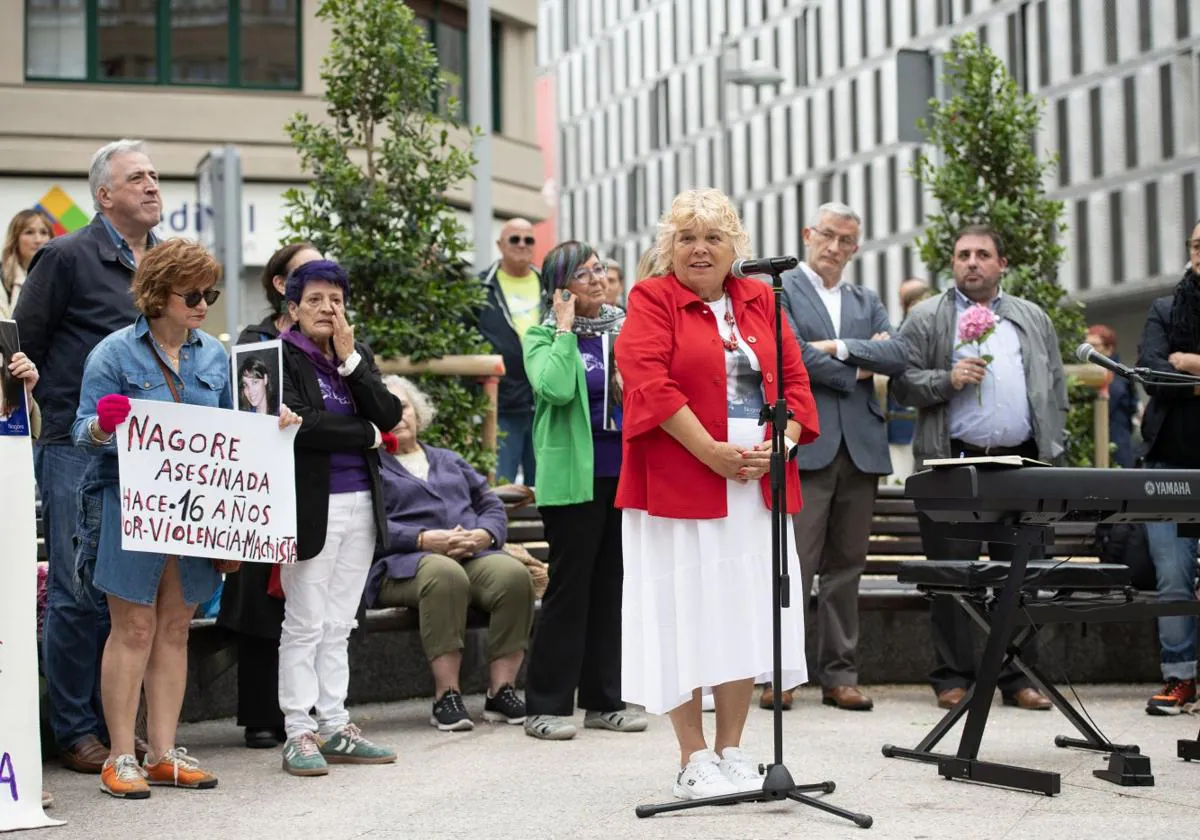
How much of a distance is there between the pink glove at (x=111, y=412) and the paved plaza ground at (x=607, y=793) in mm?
1364

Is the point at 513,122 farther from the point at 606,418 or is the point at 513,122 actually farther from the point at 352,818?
the point at 352,818

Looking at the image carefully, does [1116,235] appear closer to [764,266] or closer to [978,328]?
[978,328]

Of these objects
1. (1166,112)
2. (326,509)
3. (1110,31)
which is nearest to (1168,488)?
(326,509)

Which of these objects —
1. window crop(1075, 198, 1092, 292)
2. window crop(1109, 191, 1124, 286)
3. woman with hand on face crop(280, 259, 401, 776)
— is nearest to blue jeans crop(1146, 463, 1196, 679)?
woman with hand on face crop(280, 259, 401, 776)

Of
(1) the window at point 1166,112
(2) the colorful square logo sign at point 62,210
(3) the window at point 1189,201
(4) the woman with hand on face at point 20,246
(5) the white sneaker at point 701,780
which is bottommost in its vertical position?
(5) the white sneaker at point 701,780

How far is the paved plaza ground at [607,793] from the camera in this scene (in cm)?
596

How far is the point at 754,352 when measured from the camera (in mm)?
6590

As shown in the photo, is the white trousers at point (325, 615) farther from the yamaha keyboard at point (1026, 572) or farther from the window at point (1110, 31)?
the window at point (1110, 31)

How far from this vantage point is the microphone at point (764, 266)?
6.11 meters

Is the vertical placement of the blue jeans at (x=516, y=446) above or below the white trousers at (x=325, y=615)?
above

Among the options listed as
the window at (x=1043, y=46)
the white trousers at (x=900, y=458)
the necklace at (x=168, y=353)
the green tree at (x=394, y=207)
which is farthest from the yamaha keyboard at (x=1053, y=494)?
the window at (x=1043, y=46)

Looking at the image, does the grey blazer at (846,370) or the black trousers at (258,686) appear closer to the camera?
the black trousers at (258,686)

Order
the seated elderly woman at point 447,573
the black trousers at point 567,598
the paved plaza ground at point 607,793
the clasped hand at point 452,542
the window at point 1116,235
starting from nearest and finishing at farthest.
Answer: the paved plaza ground at point 607,793 → the black trousers at point 567,598 → the seated elderly woman at point 447,573 → the clasped hand at point 452,542 → the window at point 1116,235

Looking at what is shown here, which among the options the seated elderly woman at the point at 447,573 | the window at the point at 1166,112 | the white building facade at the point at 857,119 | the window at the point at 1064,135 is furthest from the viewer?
the window at the point at 1064,135
